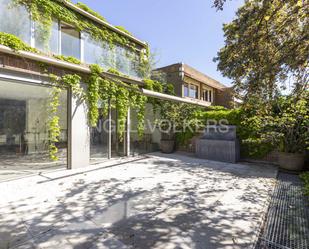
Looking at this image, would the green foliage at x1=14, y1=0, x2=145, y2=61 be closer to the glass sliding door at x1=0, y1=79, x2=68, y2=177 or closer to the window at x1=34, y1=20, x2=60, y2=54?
the window at x1=34, y1=20, x2=60, y2=54

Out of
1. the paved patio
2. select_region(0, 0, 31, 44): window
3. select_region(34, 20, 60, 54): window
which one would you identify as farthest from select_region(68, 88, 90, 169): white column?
select_region(0, 0, 31, 44): window

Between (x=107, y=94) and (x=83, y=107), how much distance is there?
135 cm

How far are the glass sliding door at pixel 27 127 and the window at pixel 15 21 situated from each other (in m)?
1.53

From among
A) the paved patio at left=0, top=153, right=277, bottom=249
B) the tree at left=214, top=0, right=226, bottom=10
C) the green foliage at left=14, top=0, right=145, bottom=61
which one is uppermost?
the green foliage at left=14, top=0, right=145, bottom=61

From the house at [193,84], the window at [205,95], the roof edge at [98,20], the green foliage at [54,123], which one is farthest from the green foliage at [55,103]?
the window at [205,95]

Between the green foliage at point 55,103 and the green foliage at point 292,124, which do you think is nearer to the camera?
the green foliage at point 55,103

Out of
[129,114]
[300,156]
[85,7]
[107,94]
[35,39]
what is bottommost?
[300,156]

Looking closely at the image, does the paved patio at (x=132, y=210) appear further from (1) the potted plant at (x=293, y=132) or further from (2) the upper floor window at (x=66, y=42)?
(2) the upper floor window at (x=66, y=42)

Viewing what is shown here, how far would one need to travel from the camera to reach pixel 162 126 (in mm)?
11383

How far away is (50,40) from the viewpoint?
655 cm

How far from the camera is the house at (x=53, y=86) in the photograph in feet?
18.8

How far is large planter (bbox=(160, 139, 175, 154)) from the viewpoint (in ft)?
35.8

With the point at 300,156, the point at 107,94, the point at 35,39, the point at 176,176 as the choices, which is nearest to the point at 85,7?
the point at 35,39

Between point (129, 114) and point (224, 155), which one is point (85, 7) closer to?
point (129, 114)
